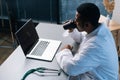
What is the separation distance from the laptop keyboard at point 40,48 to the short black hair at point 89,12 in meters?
0.55

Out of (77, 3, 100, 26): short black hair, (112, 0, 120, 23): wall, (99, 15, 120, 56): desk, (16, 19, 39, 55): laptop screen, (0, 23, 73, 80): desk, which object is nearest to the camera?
(77, 3, 100, 26): short black hair

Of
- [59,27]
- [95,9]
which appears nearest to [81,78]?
[95,9]

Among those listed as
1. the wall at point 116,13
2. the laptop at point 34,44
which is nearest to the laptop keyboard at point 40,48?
the laptop at point 34,44

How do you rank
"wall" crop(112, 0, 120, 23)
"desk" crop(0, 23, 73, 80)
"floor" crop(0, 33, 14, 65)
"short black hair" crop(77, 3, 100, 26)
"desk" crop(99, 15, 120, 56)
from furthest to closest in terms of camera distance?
"floor" crop(0, 33, 14, 65) → "wall" crop(112, 0, 120, 23) → "desk" crop(99, 15, 120, 56) → "desk" crop(0, 23, 73, 80) → "short black hair" crop(77, 3, 100, 26)

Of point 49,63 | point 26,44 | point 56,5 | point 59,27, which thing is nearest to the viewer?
point 49,63

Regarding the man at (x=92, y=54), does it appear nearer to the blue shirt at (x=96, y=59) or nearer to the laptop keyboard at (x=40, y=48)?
the blue shirt at (x=96, y=59)

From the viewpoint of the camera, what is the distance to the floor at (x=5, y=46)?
3391 millimetres

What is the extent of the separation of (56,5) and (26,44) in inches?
79.7

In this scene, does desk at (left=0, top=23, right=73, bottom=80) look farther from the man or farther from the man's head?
the man's head

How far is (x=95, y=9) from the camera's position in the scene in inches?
57.9

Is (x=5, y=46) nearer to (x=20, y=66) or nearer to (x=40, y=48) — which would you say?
(x=40, y=48)

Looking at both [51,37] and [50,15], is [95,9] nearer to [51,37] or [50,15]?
[51,37]

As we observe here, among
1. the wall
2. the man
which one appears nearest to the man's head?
the man

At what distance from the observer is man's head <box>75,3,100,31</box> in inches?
58.0
